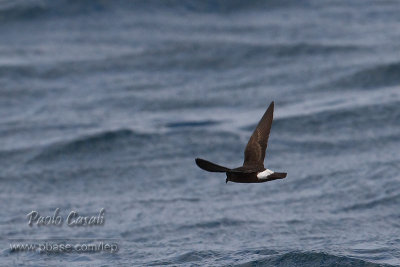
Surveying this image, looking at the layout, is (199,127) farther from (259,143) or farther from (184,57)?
(259,143)

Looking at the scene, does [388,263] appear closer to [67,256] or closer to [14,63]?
[67,256]

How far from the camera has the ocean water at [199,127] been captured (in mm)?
12797

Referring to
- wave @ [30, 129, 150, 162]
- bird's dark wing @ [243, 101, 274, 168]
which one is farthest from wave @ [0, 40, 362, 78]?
bird's dark wing @ [243, 101, 274, 168]

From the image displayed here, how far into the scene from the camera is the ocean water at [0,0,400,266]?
12.8 metres

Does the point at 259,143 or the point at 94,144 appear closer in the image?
the point at 259,143

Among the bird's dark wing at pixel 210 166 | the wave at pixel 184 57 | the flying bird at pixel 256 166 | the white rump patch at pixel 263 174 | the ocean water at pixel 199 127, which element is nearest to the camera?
the bird's dark wing at pixel 210 166

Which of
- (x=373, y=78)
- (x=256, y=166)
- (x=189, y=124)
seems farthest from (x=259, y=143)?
(x=373, y=78)

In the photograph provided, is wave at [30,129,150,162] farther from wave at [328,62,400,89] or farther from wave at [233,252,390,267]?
wave at [233,252,390,267]

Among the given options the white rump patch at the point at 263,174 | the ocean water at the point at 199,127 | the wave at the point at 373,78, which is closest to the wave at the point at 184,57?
the ocean water at the point at 199,127

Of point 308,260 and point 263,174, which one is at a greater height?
point 263,174

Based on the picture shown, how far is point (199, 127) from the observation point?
1697 cm

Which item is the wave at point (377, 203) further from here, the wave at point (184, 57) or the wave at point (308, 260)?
the wave at point (184, 57)

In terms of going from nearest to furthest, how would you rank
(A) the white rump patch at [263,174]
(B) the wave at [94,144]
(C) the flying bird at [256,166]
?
(C) the flying bird at [256,166] → (A) the white rump patch at [263,174] → (B) the wave at [94,144]

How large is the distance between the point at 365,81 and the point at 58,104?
21.2 feet
